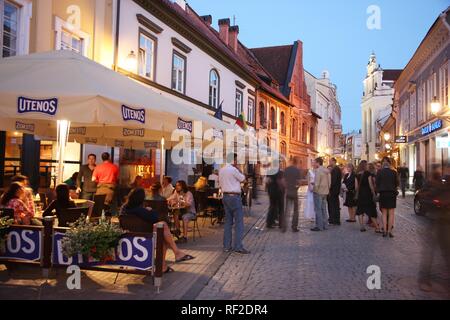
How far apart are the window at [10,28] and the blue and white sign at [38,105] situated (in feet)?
17.1

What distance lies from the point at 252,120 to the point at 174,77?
42.4 ft

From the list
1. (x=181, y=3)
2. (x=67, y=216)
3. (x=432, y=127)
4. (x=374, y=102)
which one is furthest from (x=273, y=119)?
(x=374, y=102)

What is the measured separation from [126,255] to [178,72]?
45.9 ft

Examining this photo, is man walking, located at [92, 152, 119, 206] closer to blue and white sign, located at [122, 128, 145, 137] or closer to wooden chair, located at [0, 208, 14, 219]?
blue and white sign, located at [122, 128, 145, 137]

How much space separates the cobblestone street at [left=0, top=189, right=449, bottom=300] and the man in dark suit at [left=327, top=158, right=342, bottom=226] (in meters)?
2.92

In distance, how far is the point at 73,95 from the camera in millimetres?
5934

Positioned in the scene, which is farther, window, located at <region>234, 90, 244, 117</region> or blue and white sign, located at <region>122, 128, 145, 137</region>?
window, located at <region>234, 90, 244, 117</region>

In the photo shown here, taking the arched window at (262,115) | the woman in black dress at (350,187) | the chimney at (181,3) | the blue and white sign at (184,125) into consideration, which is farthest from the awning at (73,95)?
the arched window at (262,115)

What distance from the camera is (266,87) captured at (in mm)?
33531

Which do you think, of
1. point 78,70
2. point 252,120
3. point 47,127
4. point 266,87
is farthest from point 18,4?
point 266,87

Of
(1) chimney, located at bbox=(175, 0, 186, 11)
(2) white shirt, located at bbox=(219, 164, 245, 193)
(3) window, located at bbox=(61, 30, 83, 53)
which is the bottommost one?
(2) white shirt, located at bbox=(219, 164, 245, 193)

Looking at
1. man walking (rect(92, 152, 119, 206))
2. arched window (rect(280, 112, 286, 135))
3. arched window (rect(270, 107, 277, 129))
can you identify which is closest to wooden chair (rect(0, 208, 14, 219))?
man walking (rect(92, 152, 119, 206))

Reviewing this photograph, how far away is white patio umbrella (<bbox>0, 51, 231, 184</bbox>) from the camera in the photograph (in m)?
5.93

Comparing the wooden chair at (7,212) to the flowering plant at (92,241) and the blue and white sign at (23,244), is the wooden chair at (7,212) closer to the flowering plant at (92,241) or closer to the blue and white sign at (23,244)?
the blue and white sign at (23,244)
